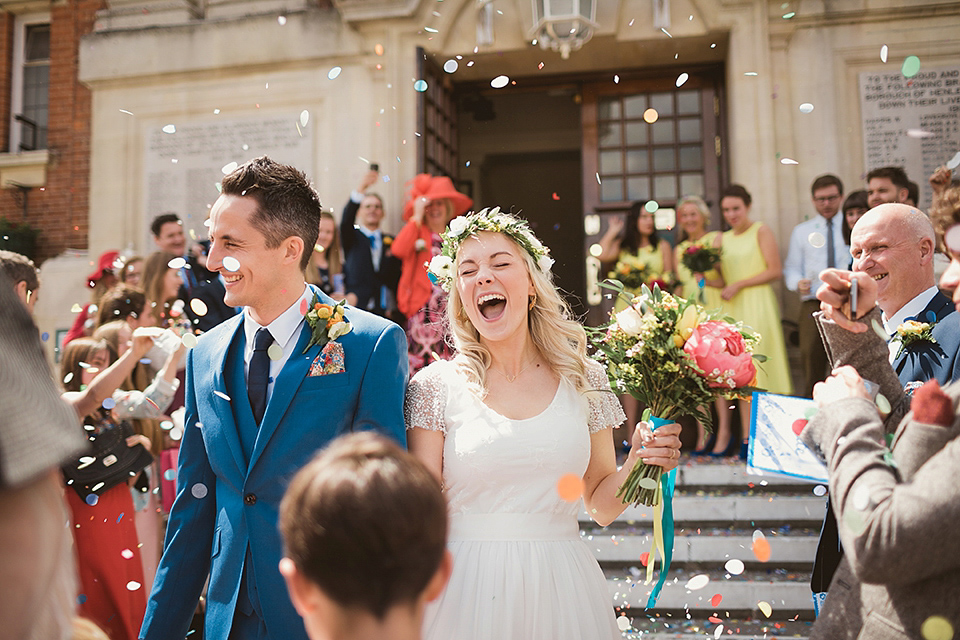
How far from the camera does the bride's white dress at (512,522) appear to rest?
2.31m

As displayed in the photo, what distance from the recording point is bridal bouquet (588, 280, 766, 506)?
7.67 feet

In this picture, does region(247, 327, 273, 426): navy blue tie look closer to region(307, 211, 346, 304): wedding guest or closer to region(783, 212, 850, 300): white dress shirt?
region(307, 211, 346, 304): wedding guest

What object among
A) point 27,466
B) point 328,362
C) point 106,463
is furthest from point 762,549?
point 27,466

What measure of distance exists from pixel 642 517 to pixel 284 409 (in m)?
3.52

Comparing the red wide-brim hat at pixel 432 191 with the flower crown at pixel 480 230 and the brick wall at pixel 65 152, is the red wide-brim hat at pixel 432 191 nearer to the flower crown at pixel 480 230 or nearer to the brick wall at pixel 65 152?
the flower crown at pixel 480 230

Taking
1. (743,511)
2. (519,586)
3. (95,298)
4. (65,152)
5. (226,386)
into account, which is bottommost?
(743,511)

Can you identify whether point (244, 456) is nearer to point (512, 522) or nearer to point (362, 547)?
point (512, 522)

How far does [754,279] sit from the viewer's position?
6219 mm

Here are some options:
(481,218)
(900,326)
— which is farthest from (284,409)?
(900,326)

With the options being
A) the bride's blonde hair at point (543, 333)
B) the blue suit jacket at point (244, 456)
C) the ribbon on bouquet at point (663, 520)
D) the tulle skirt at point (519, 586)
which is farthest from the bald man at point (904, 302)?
the blue suit jacket at point (244, 456)

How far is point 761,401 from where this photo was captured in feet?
8.10

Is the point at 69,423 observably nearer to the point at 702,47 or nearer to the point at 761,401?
the point at 761,401

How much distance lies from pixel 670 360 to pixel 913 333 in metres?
0.88

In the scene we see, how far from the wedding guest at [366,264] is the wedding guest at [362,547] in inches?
203
